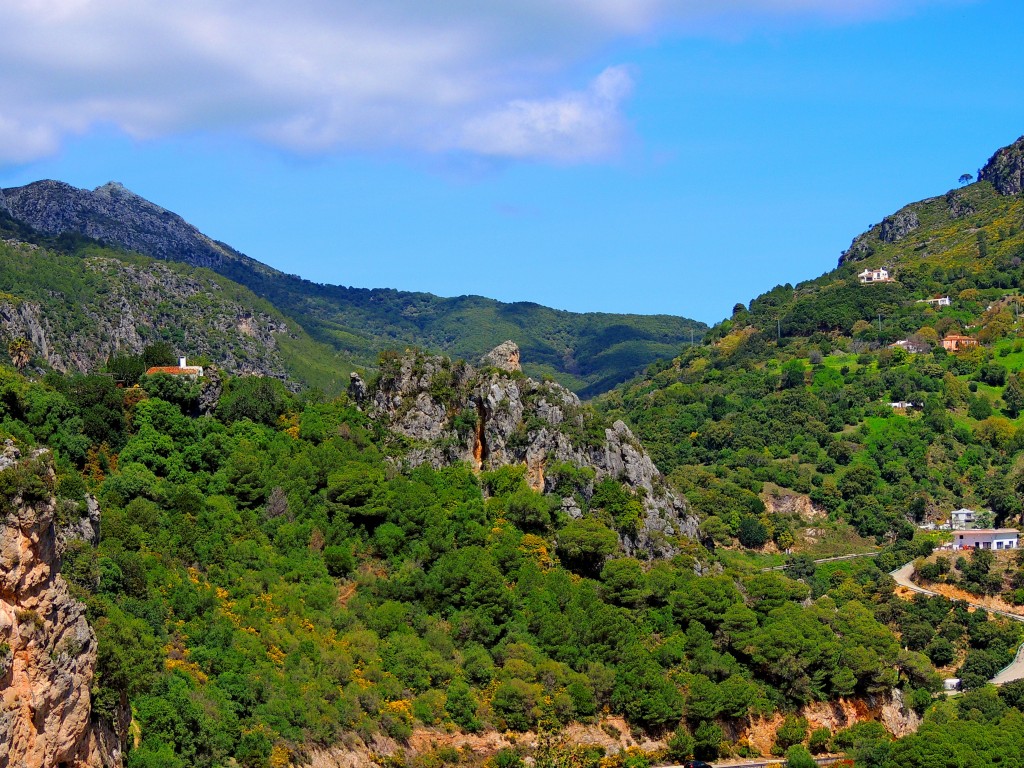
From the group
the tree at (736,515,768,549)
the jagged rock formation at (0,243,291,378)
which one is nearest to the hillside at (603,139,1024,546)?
→ the tree at (736,515,768,549)

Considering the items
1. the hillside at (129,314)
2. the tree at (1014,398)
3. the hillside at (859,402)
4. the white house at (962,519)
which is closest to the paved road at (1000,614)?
the hillside at (859,402)

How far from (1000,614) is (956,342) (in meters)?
57.4

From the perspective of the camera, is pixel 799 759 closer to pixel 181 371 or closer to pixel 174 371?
pixel 181 371

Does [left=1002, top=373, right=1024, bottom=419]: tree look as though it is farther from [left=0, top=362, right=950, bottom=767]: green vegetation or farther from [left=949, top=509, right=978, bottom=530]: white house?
[left=0, top=362, right=950, bottom=767]: green vegetation

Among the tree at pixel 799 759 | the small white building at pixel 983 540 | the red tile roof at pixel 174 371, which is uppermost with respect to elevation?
the red tile roof at pixel 174 371

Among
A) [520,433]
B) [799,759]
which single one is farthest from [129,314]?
[799,759]

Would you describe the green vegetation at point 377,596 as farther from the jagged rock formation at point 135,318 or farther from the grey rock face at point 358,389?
the jagged rock formation at point 135,318

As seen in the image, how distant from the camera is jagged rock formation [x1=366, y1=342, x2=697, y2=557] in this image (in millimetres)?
70875

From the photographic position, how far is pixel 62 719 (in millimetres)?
36688

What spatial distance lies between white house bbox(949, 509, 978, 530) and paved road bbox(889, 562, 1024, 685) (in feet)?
31.2

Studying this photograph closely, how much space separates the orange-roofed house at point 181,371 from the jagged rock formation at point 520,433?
9517 millimetres

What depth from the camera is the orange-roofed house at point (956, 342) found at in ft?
478

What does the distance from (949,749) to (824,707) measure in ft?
30.7

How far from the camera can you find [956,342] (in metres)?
147
